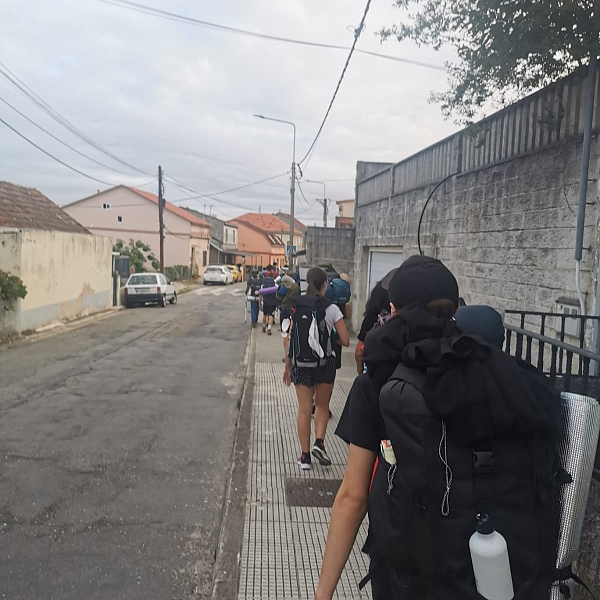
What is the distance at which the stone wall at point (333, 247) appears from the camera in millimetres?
15047

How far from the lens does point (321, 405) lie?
5.05m

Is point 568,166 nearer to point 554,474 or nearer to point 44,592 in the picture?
point 554,474

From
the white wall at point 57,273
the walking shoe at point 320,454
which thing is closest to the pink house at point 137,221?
the white wall at point 57,273

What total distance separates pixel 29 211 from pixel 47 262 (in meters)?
2.72

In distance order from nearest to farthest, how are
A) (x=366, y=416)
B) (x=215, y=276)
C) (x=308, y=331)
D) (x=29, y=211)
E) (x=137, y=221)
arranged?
(x=366, y=416)
(x=308, y=331)
(x=29, y=211)
(x=215, y=276)
(x=137, y=221)

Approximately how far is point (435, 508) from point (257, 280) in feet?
50.5

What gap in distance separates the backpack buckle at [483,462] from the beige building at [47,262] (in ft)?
44.5

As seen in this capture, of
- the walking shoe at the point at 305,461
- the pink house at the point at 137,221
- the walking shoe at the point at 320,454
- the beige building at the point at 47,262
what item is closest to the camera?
the walking shoe at the point at 305,461

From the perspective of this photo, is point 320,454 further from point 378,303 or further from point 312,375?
point 378,303

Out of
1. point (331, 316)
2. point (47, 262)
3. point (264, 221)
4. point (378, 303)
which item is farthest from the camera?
point (264, 221)

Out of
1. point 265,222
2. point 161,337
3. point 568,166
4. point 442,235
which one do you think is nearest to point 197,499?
point 568,166

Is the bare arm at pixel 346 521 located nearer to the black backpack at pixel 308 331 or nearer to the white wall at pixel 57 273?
the black backpack at pixel 308 331

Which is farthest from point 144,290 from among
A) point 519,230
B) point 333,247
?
point 519,230

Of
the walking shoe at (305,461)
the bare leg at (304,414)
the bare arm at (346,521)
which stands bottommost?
the walking shoe at (305,461)
